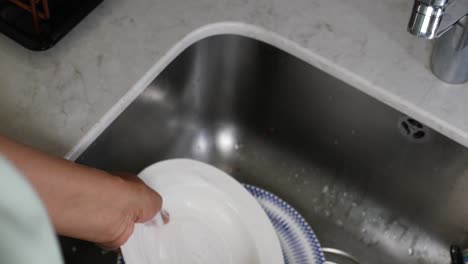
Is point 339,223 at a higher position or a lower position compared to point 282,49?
lower

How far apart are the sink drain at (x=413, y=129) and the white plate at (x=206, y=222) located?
0.22 meters

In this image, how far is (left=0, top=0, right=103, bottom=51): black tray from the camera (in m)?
0.81

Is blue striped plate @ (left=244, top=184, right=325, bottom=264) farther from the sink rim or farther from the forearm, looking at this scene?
the forearm

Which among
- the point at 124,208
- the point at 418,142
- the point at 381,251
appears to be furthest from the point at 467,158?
the point at 124,208

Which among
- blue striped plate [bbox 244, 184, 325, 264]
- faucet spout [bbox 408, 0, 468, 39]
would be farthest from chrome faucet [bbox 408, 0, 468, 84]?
blue striped plate [bbox 244, 184, 325, 264]

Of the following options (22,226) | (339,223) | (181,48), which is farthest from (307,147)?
(22,226)

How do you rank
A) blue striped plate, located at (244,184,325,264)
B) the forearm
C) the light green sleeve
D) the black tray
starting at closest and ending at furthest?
the light green sleeve < the forearm < the black tray < blue striped plate, located at (244,184,325,264)

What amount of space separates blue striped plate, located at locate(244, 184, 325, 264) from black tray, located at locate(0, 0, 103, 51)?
333 millimetres

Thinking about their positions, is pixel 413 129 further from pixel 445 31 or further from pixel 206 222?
pixel 206 222

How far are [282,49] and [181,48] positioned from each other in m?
0.13

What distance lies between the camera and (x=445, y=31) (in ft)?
2.47

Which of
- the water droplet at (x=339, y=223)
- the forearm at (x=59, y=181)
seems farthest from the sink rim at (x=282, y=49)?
the water droplet at (x=339, y=223)

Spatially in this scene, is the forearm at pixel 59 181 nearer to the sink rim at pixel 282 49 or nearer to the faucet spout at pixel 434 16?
the sink rim at pixel 282 49

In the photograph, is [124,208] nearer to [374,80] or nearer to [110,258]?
[110,258]
